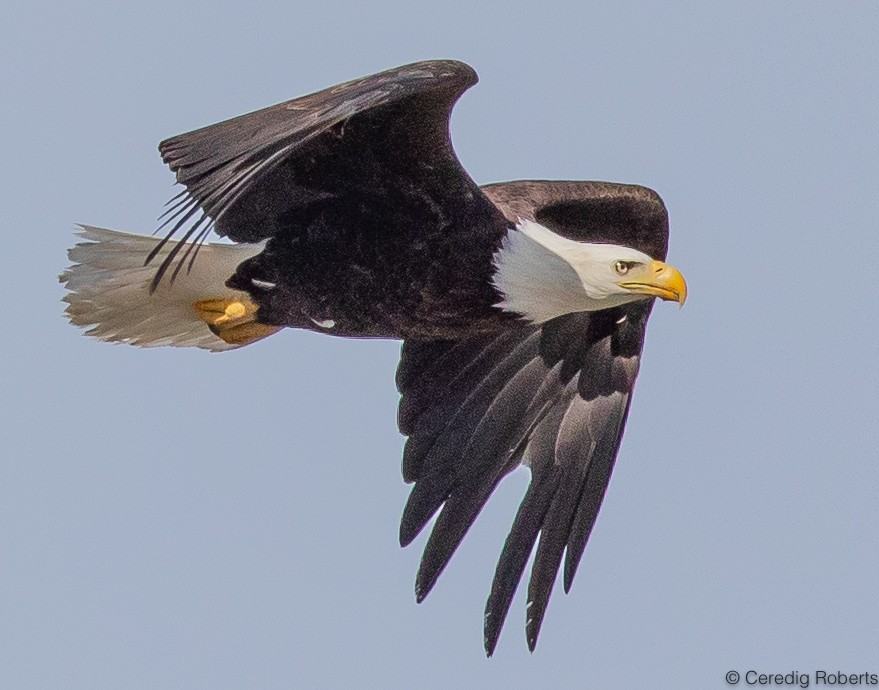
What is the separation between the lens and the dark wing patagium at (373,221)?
7965mm

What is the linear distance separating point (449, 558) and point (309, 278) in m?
1.54

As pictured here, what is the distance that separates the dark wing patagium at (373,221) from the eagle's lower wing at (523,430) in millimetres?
800

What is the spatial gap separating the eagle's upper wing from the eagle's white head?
0.56ft

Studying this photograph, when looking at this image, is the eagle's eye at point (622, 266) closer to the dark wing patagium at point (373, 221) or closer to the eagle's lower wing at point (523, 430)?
the dark wing patagium at point (373, 221)

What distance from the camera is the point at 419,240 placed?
8344 millimetres

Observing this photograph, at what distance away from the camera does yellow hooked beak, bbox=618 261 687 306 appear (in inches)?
331

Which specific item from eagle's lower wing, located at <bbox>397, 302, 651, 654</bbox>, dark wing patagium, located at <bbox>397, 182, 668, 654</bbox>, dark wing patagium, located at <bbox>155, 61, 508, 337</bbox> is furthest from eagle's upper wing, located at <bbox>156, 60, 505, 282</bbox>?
eagle's lower wing, located at <bbox>397, 302, 651, 654</bbox>

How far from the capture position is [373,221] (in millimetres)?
8383

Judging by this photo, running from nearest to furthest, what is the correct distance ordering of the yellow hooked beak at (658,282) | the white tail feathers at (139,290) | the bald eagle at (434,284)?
the bald eagle at (434,284)
the yellow hooked beak at (658,282)
the white tail feathers at (139,290)

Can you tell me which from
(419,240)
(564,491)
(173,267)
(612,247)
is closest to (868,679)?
(564,491)

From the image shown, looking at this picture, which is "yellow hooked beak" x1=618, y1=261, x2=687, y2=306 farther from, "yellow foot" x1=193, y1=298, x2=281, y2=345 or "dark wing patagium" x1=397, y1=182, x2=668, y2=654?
"yellow foot" x1=193, y1=298, x2=281, y2=345

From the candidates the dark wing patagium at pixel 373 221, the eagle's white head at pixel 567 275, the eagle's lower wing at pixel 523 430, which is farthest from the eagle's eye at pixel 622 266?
the eagle's lower wing at pixel 523 430

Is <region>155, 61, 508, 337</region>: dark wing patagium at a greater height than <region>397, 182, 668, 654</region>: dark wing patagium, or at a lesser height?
greater

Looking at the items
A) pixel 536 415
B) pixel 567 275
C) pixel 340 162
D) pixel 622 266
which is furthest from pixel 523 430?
pixel 340 162
